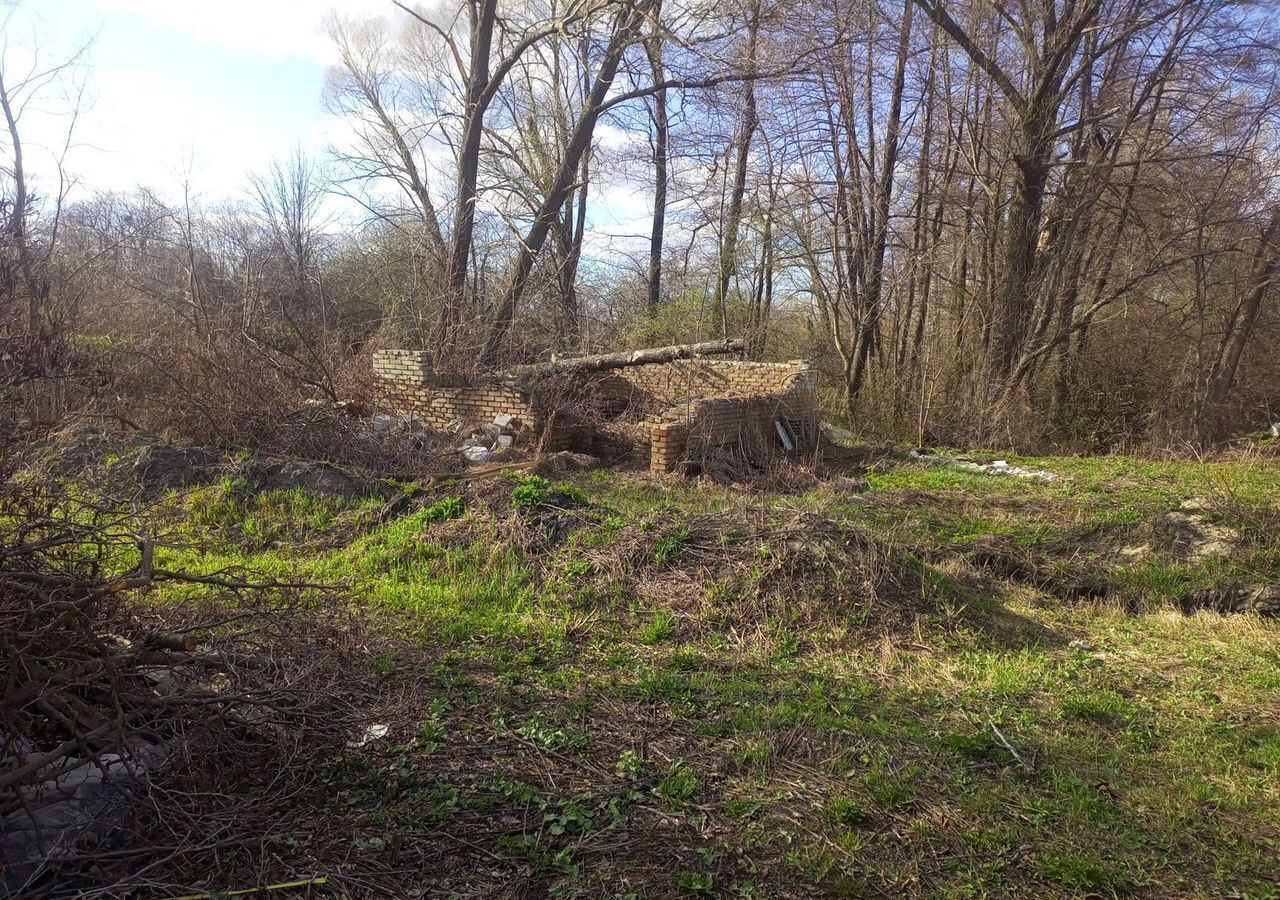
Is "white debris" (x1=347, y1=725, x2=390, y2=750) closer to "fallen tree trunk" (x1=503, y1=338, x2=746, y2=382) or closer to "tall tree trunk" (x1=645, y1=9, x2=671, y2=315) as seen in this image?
"fallen tree trunk" (x1=503, y1=338, x2=746, y2=382)

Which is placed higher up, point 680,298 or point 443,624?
point 680,298

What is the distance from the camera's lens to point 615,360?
13211mm

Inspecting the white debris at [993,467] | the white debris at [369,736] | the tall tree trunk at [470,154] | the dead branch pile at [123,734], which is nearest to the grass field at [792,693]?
the white debris at [369,736]

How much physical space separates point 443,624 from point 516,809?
2314 mm

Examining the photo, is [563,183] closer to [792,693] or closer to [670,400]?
[670,400]

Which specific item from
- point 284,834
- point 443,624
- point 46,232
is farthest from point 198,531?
point 46,232

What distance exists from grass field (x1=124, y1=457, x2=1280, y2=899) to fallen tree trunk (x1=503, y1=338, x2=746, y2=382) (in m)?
4.96

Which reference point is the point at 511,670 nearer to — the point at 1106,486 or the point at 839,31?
the point at 1106,486

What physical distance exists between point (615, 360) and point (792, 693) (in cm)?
923

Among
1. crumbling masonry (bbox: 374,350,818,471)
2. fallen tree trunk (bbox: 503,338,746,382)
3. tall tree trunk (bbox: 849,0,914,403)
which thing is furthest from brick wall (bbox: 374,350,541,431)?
tall tree trunk (bbox: 849,0,914,403)

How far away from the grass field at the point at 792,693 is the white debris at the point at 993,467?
2404 mm

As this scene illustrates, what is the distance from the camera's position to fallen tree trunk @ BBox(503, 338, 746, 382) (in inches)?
516

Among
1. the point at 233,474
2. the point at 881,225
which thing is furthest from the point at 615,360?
the point at 881,225

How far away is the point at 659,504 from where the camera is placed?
29.0ft
